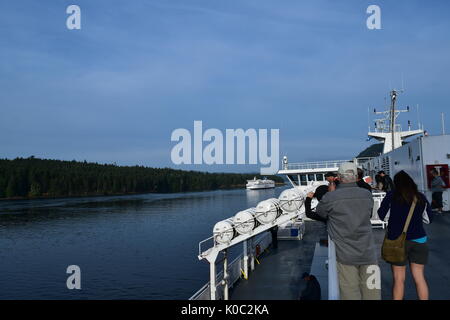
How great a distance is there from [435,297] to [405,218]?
3.27 m

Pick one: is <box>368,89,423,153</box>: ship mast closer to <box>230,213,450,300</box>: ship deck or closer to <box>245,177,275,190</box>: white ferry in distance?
<box>230,213,450,300</box>: ship deck

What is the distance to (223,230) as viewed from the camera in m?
12.0

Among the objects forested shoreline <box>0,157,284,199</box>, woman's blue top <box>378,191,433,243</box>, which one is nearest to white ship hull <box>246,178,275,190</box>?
forested shoreline <box>0,157,284,199</box>

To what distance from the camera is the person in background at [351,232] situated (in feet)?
13.3

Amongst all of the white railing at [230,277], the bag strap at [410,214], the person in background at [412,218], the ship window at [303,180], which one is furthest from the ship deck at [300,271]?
the ship window at [303,180]

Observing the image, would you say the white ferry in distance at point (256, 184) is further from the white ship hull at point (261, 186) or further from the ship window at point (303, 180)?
the ship window at point (303, 180)

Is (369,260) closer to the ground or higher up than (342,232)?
closer to the ground

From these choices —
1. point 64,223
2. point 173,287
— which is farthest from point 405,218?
point 64,223

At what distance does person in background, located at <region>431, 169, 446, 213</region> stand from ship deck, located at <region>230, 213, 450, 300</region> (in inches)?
25.0

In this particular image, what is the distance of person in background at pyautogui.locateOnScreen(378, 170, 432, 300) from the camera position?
450 cm

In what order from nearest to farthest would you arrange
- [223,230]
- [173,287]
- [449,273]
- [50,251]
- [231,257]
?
[449,273] → [223,230] → [173,287] → [231,257] → [50,251]

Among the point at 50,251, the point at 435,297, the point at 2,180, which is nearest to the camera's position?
the point at 435,297

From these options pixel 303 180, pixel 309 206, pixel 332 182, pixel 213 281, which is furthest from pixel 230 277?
pixel 303 180
